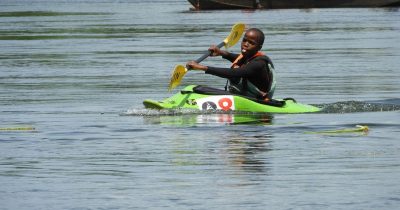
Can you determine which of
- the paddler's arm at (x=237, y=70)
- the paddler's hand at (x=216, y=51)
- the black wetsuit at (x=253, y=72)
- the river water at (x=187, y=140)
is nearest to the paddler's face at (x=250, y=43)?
the black wetsuit at (x=253, y=72)

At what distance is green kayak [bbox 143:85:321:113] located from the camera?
19.5 m

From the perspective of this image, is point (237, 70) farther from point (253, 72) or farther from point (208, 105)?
point (208, 105)

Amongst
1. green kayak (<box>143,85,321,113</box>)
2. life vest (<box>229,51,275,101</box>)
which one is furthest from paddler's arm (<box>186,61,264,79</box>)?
green kayak (<box>143,85,321,113</box>)

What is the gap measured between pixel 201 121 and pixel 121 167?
15.2 ft

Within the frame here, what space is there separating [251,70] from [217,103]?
699 mm

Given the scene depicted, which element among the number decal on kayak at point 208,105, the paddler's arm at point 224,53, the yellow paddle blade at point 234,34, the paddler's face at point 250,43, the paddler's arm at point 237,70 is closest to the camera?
the paddler's arm at point 237,70

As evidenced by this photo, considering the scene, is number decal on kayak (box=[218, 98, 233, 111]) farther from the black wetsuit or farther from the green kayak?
the black wetsuit

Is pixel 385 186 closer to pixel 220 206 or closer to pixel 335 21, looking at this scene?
pixel 220 206

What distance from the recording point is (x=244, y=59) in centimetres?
1967

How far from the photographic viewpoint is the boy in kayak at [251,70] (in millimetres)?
19297

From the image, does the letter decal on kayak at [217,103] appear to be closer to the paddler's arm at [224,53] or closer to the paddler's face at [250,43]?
the paddler's face at [250,43]

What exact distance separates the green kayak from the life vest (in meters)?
0.14

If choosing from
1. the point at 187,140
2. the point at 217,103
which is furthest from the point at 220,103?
the point at 187,140

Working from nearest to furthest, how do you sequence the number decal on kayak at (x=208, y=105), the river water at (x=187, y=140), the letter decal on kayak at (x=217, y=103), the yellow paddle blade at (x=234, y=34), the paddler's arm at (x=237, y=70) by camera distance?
the river water at (x=187, y=140)
the paddler's arm at (x=237, y=70)
the letter decal on kayak at (x=217, y=103)
the number decal on kayak at (x=208, y=105)
the yellow paddle blade at (x=234, y=34)
